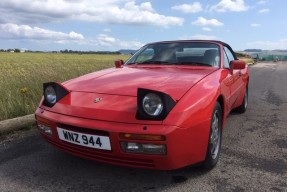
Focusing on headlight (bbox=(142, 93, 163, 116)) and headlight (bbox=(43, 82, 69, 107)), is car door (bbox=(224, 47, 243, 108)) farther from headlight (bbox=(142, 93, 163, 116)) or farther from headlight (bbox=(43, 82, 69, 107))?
headlight (bbox=(43, 82, 69, 107))

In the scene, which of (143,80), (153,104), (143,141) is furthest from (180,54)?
(143,141)

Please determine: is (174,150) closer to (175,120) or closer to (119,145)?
(175,120)

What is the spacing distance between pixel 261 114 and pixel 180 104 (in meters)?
3.87

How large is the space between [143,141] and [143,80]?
0.98 meters

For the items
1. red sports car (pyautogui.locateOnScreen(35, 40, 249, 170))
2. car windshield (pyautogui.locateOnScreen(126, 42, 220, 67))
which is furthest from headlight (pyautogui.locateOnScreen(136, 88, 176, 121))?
car windshield (pyautogui.locateOnScreen(126, 42, 220, 67))

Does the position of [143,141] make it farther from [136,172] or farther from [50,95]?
[50,95]

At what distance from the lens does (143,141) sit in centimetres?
269

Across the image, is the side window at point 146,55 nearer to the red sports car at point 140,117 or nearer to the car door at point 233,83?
the red sports car at point 140,117

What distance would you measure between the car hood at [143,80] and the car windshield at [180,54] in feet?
0.80

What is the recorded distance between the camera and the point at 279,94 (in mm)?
9055

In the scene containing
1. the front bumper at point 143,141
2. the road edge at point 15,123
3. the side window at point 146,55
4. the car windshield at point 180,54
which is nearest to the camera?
the front bumper at point 143,141

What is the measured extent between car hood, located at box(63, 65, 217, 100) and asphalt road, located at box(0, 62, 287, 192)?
2.61ft

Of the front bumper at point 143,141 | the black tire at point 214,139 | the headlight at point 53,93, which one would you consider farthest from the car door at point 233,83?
the headlight at point 53,93

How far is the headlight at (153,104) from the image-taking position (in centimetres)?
277
